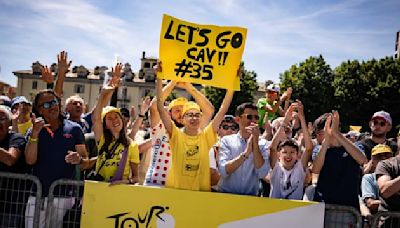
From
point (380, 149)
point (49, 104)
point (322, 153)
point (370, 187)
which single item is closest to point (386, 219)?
point (370, 187)

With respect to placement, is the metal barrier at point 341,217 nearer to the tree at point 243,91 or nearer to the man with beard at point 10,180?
the man with beard at point 10,180

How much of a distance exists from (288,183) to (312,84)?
43184 millimetres

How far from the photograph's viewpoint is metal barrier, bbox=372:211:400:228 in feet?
13.8

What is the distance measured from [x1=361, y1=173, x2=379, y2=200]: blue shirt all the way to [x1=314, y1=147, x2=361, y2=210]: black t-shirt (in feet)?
1.75

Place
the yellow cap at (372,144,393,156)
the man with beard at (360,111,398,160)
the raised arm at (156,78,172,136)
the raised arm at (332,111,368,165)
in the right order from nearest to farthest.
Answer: the raised arm at (332,111,368,165), the raised arm at (156,78,172,136), the yellow cap at (372,144,393,156), the man with beard at (360,111,398,160)

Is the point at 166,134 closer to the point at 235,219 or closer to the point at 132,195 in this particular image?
the point at 132,195

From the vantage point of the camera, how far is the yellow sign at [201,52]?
5078 mm

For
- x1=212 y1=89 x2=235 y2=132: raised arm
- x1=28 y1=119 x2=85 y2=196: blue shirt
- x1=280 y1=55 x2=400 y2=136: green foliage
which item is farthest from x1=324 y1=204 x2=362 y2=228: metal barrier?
x1=280 y1=55 x2=400 y2=136: green foliage

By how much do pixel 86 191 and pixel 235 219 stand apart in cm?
172

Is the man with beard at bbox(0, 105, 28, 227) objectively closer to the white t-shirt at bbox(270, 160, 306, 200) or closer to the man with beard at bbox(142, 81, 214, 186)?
the man with beard at bbox(142, 81, 214, 186)

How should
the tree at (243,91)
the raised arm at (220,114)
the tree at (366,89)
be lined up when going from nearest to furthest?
the raised arm at (220,114)
the tree at (366,89)
the tree at (243,91)

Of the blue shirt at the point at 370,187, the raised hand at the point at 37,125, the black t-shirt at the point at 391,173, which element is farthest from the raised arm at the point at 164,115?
the blue shirt at the point at 370,187

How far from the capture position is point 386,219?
4.42 meters

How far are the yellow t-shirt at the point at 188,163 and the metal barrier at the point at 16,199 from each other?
1569mm
